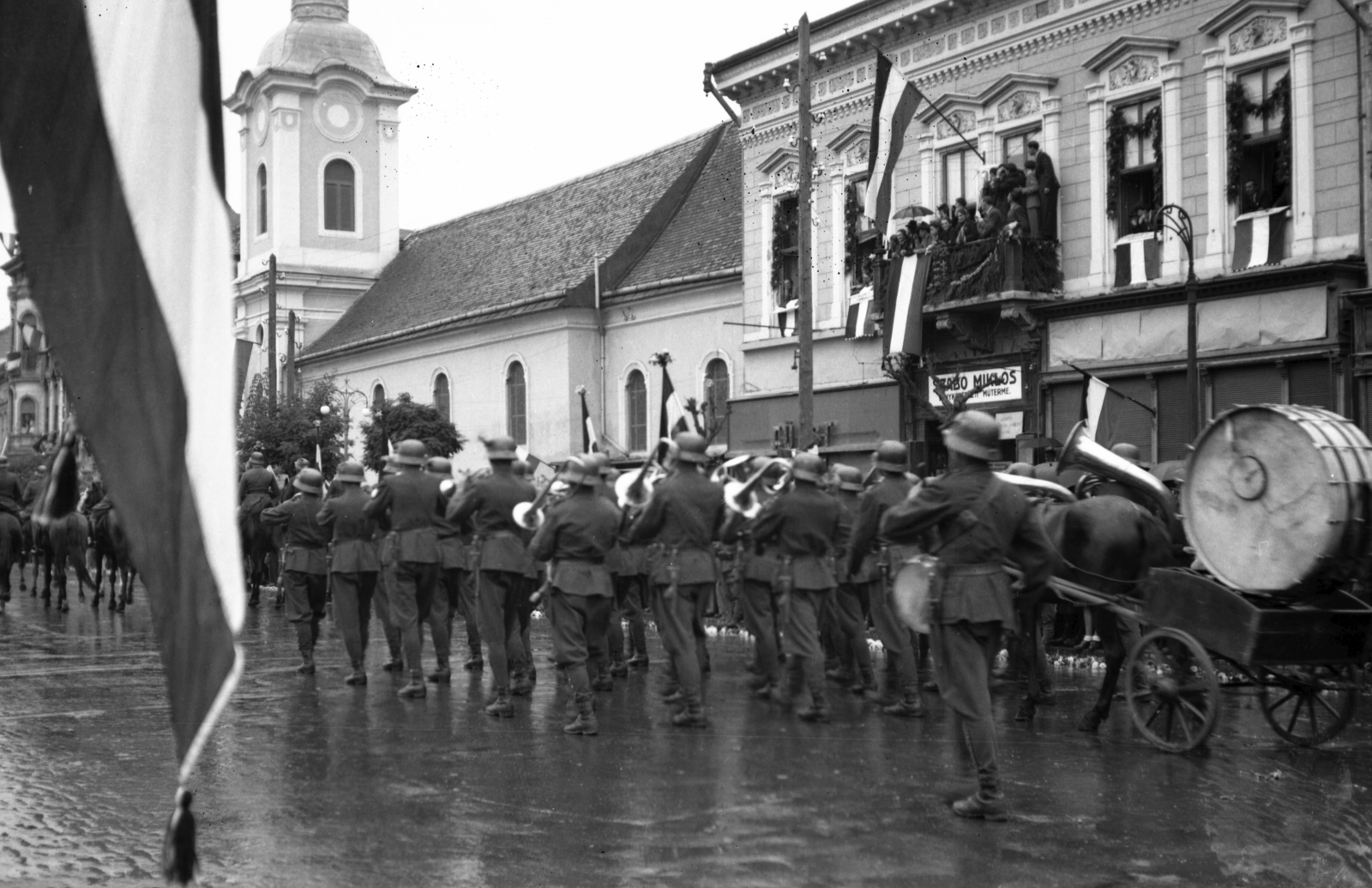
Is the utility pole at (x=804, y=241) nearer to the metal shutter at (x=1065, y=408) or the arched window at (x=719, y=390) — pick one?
the metal shutter at (x=1065, y=408)

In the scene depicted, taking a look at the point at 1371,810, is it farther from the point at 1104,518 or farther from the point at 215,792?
the point at 215,792

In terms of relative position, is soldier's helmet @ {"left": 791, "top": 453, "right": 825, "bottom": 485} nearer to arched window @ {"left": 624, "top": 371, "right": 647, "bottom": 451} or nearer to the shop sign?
the shop sign

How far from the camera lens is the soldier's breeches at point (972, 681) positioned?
816cm

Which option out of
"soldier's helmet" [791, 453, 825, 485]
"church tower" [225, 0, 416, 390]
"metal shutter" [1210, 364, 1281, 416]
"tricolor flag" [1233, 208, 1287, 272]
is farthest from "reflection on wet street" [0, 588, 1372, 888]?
"church tower" [225, 0, 416, 390]

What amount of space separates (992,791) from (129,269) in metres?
6.56

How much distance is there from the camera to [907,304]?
89.2 ft

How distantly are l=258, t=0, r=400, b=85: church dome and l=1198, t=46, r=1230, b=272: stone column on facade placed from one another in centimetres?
3967

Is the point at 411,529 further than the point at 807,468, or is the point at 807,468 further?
the point at 411,529

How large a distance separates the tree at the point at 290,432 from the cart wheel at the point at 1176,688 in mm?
26802

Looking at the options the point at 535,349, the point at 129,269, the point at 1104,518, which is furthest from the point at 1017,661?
the point at 535,349

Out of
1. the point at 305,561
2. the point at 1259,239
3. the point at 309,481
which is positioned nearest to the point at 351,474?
the point at 309,481

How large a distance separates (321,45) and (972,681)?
5333cm

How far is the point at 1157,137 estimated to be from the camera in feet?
78.5

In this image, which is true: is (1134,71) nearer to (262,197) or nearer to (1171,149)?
(1171,149)
